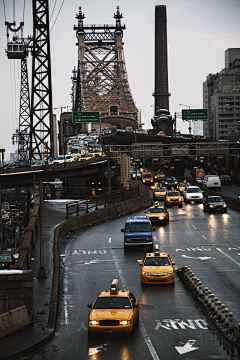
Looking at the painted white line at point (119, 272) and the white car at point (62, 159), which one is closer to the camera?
the painted white line at point (119, 272)

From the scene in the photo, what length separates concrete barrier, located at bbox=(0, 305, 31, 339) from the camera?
45.1 ft

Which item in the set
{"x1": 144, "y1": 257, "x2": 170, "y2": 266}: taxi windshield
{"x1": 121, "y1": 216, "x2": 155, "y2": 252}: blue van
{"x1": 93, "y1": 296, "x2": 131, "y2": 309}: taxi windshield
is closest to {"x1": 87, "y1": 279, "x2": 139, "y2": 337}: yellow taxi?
{"x1": 93, "y1": 296, "x2": 131, "y2": 309}: taxi windshield

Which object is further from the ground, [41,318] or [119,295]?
[119,295]

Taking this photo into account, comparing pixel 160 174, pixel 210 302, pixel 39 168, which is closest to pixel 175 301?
pixel 210 302

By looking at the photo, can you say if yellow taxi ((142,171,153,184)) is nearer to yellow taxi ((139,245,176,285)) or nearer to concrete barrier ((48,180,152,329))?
concrete barrier ((48,180,152,329))

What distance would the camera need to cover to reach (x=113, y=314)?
13.9m

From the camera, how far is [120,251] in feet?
92.9

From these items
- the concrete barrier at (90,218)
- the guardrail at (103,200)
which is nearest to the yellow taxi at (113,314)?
the concrete barrier at (90,218)

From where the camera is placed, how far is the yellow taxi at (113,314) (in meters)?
13.7

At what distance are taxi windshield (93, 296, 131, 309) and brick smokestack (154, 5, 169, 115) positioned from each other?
179 metres

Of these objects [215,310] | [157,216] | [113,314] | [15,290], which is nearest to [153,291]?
[215,310]

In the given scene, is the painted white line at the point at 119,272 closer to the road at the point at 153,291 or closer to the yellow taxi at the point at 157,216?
the road at the point at 153,291

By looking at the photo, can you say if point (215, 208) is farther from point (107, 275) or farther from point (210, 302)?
point (210, 302)

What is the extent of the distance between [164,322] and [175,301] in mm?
2490
